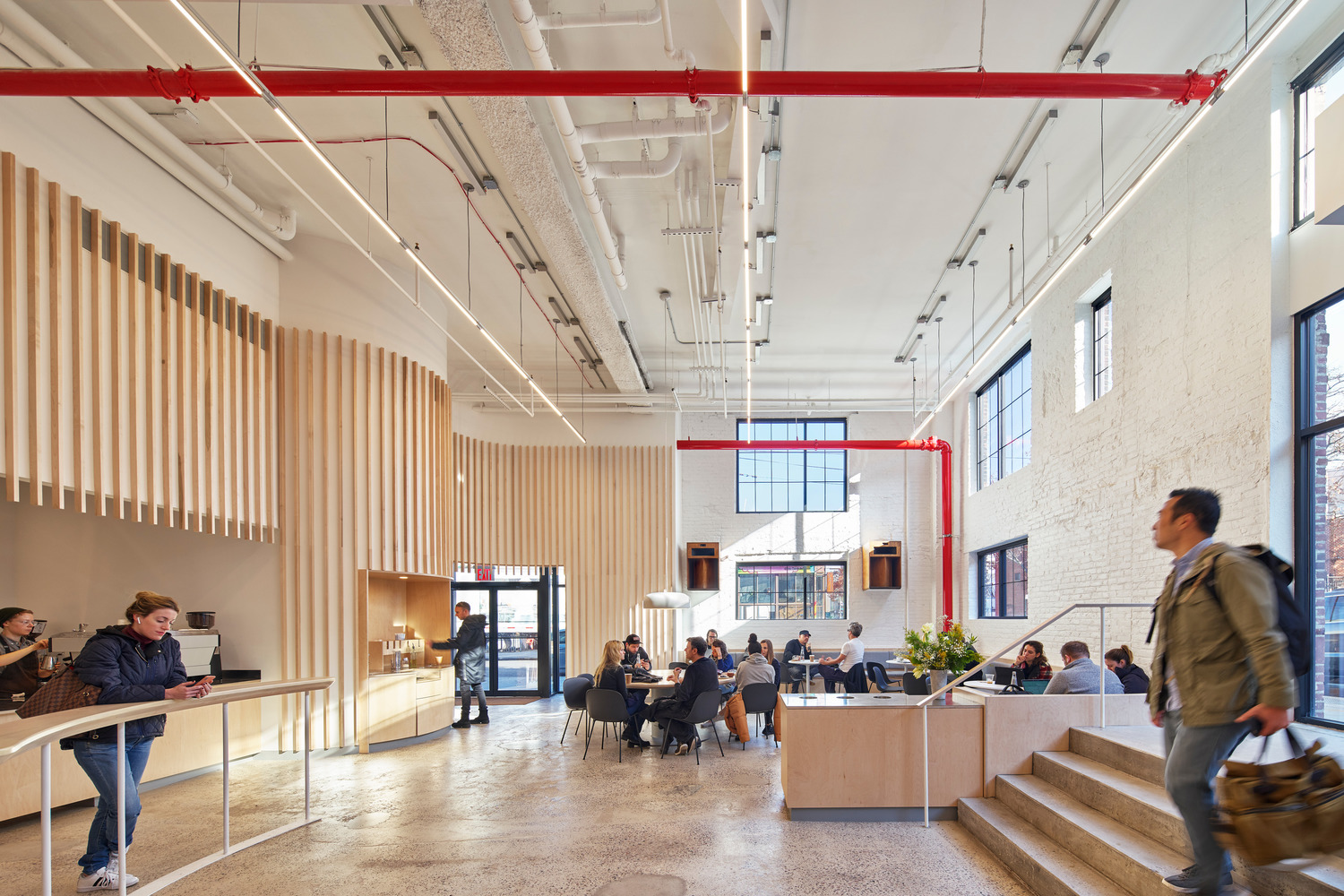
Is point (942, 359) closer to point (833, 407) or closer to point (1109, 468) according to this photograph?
point (833, 407)

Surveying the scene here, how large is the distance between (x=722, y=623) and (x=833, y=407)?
13.4ft

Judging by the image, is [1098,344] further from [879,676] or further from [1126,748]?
[1126,748]

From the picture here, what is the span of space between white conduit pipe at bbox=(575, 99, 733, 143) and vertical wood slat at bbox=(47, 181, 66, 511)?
3395mm

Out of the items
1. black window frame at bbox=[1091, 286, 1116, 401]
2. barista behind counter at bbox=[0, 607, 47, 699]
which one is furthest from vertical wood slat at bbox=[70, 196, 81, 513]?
black window frame at bbox=[1091, 286, 1116, 401]

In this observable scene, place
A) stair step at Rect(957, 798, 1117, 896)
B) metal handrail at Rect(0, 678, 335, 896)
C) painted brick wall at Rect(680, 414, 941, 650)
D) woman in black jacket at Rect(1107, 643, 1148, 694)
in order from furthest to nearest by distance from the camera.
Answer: painted brick wall at Rect(680, 414, 941, 650) → woman in black jacket at Rect(1107, 643, 1148, 694) → stair step at Rect(957, 798, 1117, 896) → metal handrail at Rect(0, 678, 335, 896)

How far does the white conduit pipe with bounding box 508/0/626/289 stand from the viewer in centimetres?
447

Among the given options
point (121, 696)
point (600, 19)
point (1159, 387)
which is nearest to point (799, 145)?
point (600, 19)

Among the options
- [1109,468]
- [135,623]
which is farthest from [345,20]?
[1109,468]

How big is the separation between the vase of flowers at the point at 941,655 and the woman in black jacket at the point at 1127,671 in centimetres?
136

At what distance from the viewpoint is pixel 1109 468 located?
27.1 feet

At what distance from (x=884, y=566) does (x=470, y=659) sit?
6968mm

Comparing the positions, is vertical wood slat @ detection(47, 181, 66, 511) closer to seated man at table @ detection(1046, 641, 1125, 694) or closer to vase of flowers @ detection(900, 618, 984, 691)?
vase of flowers @ detection(900, 618, 984, 691)

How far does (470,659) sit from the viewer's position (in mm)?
10477

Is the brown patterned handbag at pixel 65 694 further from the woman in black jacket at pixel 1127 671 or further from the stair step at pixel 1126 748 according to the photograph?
the woman in black jacket at pixel 1127 671
